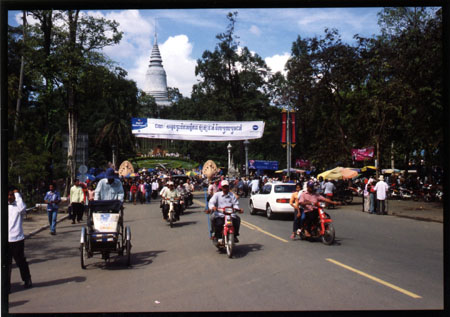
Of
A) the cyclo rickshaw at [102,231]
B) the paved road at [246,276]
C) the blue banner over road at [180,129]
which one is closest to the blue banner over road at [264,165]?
the blue banner over road at [180,129]

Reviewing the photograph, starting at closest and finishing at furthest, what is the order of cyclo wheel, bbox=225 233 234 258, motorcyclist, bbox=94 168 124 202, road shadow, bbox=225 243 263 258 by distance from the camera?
1. cyclo wheel, bbox=225 233 234 258
2. road shadow, bbox=225 243 263 258
3. motorcyclist, bbox=94 168 124 202

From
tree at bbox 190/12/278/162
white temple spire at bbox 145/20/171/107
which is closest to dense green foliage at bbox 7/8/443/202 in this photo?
tree at bbox 190/12/278/162

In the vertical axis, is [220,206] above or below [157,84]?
below

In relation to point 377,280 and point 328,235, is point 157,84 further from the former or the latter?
point 377,280

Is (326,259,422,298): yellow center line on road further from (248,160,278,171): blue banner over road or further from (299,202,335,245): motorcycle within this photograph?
(248,160,278,171): blue banner over road

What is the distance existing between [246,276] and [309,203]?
447 cm

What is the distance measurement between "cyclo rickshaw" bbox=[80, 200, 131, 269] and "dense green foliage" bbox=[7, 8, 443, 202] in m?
3.05

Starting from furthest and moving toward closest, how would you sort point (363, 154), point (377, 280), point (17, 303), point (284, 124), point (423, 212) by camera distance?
point (363, 154) → point (284, 124) → point (423, 212) → point (377, 280) → point (17, 303)

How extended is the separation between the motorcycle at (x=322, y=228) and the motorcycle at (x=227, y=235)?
8.76 ft

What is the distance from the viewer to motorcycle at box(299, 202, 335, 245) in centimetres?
1261

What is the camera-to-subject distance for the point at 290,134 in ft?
99.7

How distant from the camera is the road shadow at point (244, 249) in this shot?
1142 centimetres

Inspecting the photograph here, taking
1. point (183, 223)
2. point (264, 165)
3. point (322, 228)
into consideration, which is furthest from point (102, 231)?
point (264, 165)

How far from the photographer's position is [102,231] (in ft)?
33.4
